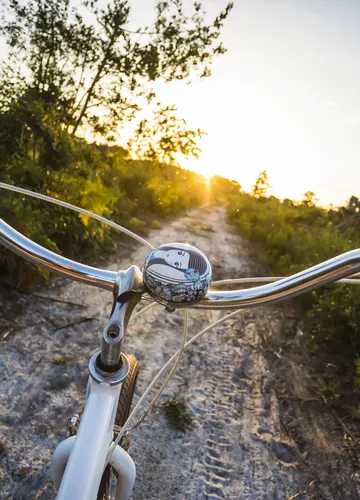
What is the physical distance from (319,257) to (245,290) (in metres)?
6.68

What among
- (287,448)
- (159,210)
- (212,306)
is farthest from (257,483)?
(159,210)

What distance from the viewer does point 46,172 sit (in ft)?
18.1

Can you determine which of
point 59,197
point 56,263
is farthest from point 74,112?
point 56,263

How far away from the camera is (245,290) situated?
0.97 metres

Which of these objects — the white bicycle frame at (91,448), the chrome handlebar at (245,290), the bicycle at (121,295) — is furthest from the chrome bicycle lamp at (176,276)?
the white bicycle frame at (91,448)

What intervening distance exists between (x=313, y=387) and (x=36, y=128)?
499cm

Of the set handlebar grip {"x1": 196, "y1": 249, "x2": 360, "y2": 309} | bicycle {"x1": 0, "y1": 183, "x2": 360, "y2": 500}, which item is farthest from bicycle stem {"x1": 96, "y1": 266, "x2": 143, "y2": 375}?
handlebar grip {"x1": 196, "y1": 249, "x2": 360, "y2": 309}

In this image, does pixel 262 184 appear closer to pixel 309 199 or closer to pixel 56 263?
pixel 309 199

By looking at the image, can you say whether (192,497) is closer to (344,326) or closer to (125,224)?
(344,326)

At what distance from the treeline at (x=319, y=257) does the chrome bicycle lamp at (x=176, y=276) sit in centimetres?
418

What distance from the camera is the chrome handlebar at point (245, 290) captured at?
0.82 m

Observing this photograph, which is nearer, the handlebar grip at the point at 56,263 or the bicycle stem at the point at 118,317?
the bicycle stem at the point at 118,317

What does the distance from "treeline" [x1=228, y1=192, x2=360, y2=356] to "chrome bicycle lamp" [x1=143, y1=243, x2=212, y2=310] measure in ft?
13.7

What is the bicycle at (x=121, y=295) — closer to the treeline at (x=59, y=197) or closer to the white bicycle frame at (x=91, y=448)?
the white bicycle frame at (x=91, y=448)
